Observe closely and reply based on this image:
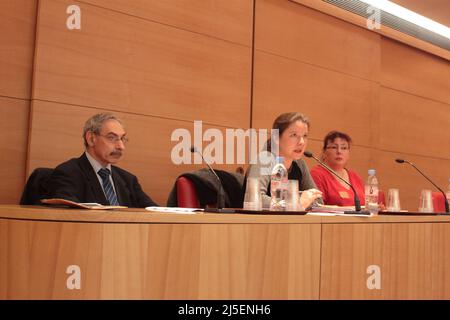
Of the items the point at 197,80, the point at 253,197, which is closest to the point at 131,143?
the point at 197,80

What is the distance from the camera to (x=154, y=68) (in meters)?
3.76

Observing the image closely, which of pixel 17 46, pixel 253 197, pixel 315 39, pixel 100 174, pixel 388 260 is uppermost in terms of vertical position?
pixel 315 39

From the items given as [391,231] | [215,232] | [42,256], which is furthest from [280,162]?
[42,256]

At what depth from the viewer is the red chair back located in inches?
103

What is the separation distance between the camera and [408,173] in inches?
227

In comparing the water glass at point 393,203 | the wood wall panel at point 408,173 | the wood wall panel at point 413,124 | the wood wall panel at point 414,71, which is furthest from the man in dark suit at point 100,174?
the wood wall panel at point 414,71

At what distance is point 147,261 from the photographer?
1.56 metres

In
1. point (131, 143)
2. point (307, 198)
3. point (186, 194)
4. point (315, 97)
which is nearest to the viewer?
point (307, 198)

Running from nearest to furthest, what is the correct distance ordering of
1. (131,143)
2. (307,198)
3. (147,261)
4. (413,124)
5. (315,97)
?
(147,261) → (307,198) → (131,143) → (315,97) → (413,124)

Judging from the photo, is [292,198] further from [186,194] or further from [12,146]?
[12,146]

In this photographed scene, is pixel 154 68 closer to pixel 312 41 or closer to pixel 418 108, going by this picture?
pixel 312 41

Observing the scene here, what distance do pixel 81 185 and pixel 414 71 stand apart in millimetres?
4601

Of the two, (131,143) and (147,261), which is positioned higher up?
(131,143)

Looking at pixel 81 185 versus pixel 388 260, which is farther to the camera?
pixel 81 185
